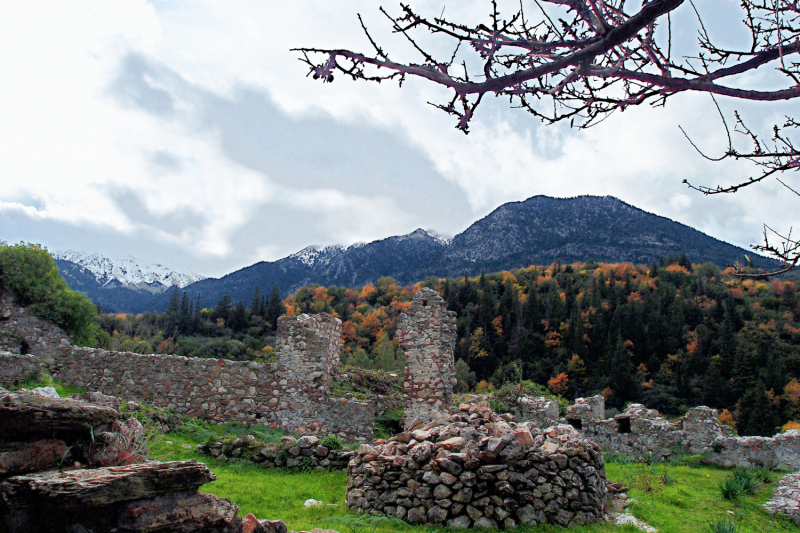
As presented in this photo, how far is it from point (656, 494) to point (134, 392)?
1134 centimetres

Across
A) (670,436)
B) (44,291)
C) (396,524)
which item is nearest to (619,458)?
(670,436)

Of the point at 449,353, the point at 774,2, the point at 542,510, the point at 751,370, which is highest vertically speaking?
the point at 774,2

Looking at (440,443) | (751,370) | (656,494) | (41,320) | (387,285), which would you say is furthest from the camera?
(387,285)

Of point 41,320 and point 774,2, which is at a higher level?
point 774,2

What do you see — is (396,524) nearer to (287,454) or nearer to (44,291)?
(287,454)

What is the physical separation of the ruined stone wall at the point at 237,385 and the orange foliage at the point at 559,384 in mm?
35096

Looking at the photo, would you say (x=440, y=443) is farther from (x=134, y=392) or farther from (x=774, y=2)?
(x=134, y=392)

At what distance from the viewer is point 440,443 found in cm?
651

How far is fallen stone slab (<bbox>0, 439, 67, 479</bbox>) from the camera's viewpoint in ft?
10.8

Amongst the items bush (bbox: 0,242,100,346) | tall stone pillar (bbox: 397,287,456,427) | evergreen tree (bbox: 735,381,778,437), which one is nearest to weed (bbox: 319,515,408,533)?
tall stone pillar (bbox: 397,287,456,427)

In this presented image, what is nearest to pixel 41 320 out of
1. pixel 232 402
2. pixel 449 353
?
pixel 232 402

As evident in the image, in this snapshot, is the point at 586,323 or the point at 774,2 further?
the point at 586,323

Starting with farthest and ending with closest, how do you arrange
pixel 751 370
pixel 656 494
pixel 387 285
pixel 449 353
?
1. pixel 387 285
2. pixel 751 370
3. pixel 449 353
4. pixel 656 494

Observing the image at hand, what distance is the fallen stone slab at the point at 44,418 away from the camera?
11.1ft
